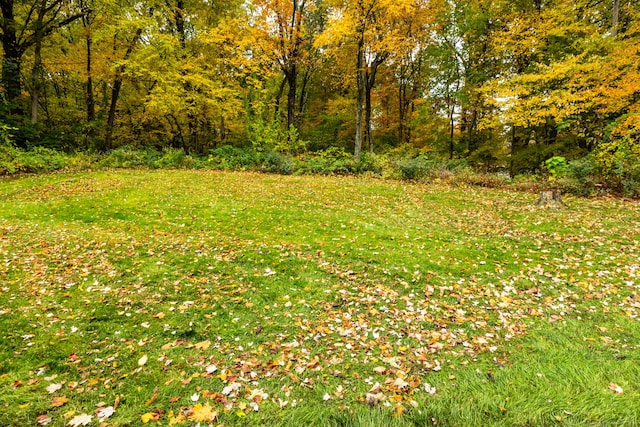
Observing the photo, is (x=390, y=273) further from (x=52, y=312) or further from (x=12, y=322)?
(x=12, y=322)

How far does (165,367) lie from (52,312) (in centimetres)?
212

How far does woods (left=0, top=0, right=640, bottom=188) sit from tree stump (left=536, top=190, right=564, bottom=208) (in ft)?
10.0

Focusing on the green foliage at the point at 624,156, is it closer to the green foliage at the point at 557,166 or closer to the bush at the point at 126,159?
the green foliage at the point at 557,166

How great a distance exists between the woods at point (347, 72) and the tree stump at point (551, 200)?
3062 millimetres

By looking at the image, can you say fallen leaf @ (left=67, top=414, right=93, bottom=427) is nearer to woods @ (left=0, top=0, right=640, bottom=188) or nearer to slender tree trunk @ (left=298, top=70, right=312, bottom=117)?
woods @ (left=0, top=0, right=640, bottom=188)

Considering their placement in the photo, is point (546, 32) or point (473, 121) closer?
point (546, 32)

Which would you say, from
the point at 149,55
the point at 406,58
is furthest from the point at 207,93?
the point at 406,58

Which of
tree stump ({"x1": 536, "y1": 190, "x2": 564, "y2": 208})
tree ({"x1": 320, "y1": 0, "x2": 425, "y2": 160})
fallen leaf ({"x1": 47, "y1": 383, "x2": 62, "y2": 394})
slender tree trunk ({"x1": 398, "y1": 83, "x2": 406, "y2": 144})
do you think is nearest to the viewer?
fallen leaf ({"x1": 47, "y1": 383, "x2": 62, "y2": 394})

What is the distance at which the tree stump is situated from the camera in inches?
352

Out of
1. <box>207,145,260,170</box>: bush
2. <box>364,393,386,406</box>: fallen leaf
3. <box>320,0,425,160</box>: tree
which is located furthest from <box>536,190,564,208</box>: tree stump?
<box>207,145,260,170</box>: bush

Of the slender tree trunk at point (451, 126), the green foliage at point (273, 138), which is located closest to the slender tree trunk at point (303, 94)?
the green foliage at point (273, 138)

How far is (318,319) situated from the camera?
4.20 m

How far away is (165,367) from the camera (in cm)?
331

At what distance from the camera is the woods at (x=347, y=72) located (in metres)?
11.6
